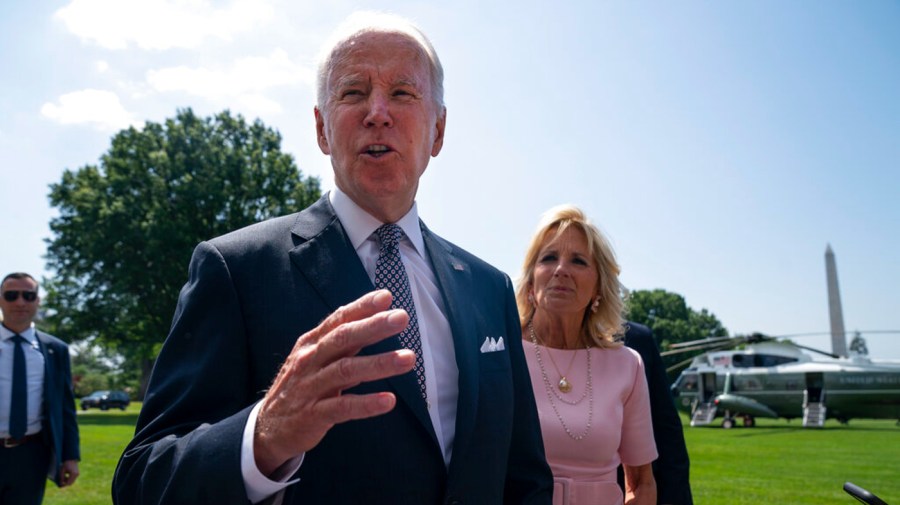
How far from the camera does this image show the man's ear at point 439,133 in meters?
2.46

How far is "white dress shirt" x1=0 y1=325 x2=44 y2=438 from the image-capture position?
270 inches

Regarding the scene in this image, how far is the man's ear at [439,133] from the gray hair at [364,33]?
0.36 ft

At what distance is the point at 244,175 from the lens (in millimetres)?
37219

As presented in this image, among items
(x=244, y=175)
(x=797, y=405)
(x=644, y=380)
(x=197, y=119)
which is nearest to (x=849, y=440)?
(x=797, y=405)

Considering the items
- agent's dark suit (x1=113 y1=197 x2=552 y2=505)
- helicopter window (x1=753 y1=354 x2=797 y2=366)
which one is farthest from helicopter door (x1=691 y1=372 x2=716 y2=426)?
agent's dark suit (x1=113 y1=197 x2=552 y2=505)

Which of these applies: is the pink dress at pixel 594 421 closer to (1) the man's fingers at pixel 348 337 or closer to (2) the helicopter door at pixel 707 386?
(1) the man's fingers at pixel 348 337

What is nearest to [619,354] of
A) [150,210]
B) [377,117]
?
[377,117]

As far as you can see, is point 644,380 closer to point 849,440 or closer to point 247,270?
point 247,270

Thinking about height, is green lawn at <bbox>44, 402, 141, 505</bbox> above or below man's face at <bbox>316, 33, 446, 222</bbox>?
below

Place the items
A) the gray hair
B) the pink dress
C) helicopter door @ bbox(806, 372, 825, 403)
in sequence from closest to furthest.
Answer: the gray hair
the pink dress
helicopter door @ bbox(806, 372, 825, 403)

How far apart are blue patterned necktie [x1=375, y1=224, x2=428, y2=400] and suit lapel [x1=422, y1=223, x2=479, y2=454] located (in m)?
0.14

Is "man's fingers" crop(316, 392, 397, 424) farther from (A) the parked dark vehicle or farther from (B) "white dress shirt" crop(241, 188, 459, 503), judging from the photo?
(A) the parked dark vehicle

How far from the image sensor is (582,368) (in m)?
4.21

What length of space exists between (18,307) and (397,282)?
6889mm
